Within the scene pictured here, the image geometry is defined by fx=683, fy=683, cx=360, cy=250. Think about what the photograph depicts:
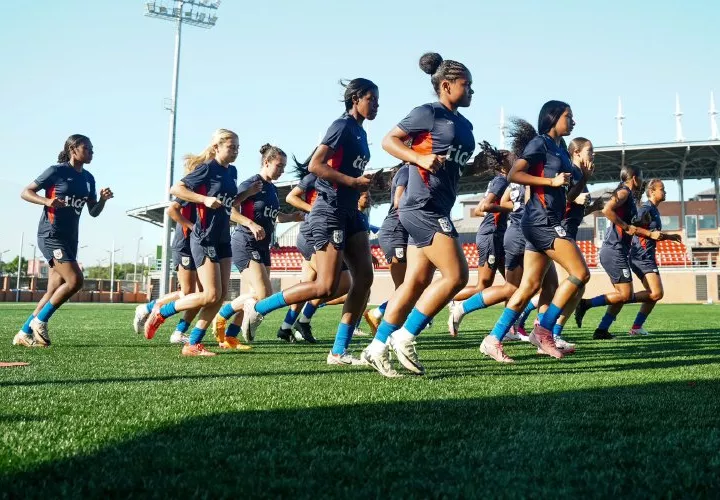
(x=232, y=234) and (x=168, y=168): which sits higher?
(x=168, y=168)

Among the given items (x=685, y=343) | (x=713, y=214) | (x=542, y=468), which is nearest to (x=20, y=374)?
(x=542, y=468)

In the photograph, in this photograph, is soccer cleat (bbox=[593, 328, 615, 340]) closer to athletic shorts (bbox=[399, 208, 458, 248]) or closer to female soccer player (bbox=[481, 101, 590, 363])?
female soccer player (bbox=[481, 101, 590, 363])

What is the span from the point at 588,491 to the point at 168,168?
38.0 m

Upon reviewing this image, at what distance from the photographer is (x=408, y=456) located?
7.84ft

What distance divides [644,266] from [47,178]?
8.39 meters

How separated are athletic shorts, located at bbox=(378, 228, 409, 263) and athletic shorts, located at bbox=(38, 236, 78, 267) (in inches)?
141

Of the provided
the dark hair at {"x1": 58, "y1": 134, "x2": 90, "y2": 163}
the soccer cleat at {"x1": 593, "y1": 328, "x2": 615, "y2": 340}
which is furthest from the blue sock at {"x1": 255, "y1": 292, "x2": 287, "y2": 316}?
the soccer cleat at {"x1": 593, "y1": 328, "x2": 615, "y2": 340}

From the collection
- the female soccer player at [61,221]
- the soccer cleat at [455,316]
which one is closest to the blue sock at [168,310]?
the female soccer player at [61,221]

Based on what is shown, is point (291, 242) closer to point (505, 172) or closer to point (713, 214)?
point (713, 214)

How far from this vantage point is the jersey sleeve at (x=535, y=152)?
6195 mm

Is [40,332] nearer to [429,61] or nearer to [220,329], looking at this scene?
[220,329]

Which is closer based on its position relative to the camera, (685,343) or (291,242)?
(685,343)

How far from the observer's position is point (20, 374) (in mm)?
4754

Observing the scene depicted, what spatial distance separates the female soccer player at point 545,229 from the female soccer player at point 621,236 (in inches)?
105
